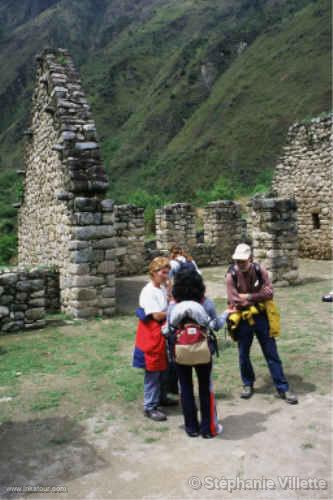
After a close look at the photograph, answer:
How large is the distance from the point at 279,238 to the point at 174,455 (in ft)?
31.3

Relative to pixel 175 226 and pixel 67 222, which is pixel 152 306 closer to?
pixel 67 222

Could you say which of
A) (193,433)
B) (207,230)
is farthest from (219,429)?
(207,230)

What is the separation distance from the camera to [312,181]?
19.0 meters

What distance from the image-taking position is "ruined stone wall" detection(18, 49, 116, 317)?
32.2ft

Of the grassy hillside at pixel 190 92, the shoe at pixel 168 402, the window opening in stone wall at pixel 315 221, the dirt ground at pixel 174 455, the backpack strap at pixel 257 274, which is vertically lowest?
the dirt ground at pixel 174 455

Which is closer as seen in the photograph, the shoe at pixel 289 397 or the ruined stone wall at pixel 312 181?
the shoe at pixel 289 397

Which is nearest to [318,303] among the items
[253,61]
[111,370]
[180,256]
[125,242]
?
[180,256]

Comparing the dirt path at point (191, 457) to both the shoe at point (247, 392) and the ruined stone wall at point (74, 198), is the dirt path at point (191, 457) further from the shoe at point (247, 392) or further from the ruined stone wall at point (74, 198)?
the ruined stone wall at point (74, 198)

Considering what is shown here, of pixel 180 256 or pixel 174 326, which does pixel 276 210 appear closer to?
pixel 180 256

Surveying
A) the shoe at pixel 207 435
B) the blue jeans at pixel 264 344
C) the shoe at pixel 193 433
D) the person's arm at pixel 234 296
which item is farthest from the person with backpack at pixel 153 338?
the blue jeans at pixel 264 344

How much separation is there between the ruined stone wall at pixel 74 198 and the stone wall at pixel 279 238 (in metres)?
4.97

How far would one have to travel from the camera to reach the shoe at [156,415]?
4969 mm

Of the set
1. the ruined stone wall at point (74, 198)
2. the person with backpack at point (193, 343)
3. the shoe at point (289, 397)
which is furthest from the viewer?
the ruined stone wall at point (74, 198)

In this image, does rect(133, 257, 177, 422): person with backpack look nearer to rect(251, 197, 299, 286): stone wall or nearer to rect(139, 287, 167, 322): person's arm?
rect(139, 287, 167, 322): person's arm
